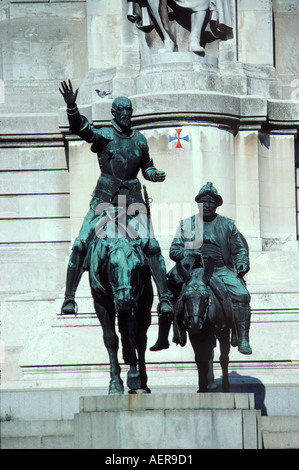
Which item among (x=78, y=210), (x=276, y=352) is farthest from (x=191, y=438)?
(x=78, y=210)

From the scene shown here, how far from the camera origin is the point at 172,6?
1147 inches

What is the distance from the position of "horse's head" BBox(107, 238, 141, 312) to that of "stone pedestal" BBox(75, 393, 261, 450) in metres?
1.51

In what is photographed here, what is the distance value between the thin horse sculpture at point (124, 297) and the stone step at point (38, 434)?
113 cm

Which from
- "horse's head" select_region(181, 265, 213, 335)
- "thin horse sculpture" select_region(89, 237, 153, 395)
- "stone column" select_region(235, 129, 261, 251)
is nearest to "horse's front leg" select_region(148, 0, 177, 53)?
"stone column" select_region(235, 129, 261, 251)

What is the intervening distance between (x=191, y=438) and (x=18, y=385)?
19.4ft

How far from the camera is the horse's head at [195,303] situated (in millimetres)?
21125

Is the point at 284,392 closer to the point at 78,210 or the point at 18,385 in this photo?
the point at 18,385

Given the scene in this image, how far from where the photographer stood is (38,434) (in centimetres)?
2170

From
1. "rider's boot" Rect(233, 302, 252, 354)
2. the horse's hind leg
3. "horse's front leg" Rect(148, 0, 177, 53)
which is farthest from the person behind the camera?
"horse's front leg" Rect(148, 0, 177, 53)

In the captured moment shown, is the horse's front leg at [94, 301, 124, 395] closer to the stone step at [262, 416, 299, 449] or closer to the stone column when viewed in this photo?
the stone step at [262, 416, 299, 449]

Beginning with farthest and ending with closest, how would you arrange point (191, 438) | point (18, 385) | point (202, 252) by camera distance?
1. point (18, 385)
2. point (202, 252)
3. point (191, 438)

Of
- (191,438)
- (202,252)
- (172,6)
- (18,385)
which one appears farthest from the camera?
(172,6)

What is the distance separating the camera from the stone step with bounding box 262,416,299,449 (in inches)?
832
